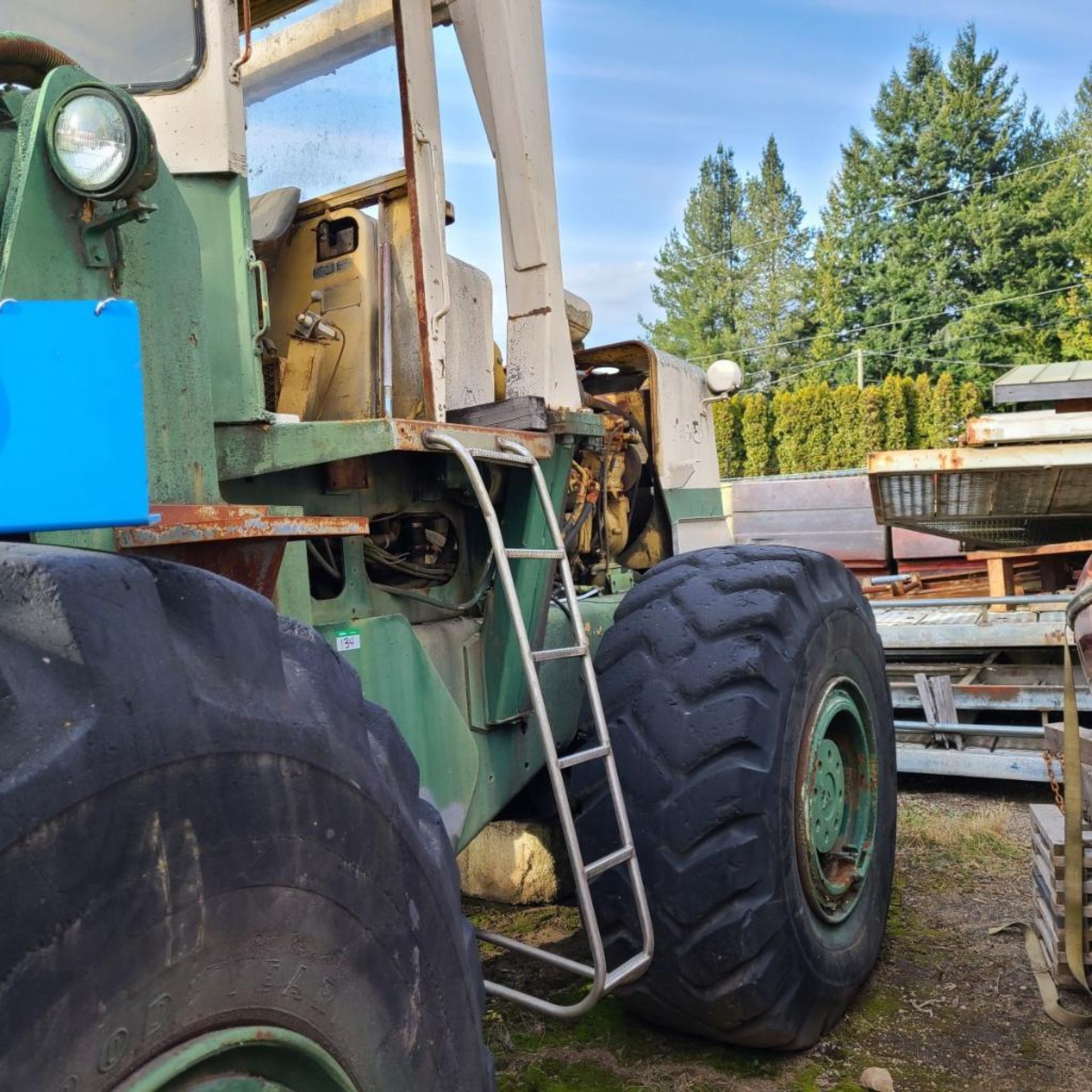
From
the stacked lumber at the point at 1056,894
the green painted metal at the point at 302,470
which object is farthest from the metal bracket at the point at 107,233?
the stacked lumber at the point at 1056,894

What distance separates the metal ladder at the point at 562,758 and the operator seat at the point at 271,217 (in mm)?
720

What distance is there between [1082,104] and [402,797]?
5032 cm

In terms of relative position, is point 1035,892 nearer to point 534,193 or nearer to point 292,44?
point 534,193

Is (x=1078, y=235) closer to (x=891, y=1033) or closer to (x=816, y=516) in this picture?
(x=816, y=516)

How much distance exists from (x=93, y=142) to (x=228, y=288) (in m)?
0.57

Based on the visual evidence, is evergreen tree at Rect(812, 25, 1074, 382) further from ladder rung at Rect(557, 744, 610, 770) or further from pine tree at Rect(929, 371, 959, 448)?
ladder rung at Rect(557, 744, 610, 770)

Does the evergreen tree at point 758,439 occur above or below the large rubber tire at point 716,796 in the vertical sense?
above

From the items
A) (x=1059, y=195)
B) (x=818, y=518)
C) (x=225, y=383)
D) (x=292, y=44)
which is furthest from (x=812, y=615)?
(x=1059, y=195)

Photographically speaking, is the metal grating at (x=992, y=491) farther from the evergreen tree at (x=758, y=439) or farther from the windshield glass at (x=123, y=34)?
the evergreen tree at (x=758, y=439)

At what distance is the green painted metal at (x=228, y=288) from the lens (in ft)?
7.50

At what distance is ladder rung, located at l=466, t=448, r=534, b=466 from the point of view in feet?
9.07

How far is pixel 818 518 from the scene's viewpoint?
Answer: 11742 millimetres

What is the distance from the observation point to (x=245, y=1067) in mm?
1318

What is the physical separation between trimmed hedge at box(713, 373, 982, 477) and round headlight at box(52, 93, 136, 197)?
2787 cm
